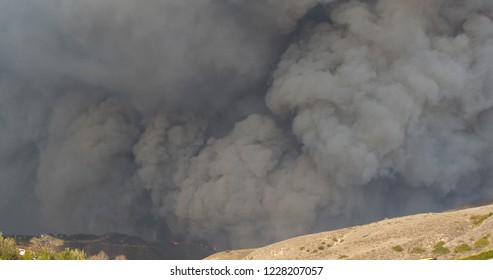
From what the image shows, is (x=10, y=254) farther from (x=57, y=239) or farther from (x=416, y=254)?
(x=57, y=239)

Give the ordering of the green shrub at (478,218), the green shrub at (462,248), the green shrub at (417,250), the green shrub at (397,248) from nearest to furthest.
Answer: the green shrub at (462,248) < the green shrub at (417,250) < the green shrub at (397,248) < the green shrub at (478,218)

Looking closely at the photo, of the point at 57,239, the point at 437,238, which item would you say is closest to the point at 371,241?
the point at 437,238

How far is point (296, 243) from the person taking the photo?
72438 millimetres

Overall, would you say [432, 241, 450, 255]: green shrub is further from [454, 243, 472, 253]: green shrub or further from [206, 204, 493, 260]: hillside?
[454, 243, 472, 253]: green shrub

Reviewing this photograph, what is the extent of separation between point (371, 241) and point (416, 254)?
975 centimetres

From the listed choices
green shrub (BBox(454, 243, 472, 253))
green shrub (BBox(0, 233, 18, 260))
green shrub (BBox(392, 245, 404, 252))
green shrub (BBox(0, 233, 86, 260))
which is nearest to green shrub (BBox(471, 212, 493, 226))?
green shrub (BBox(392, 245, 404, 252))

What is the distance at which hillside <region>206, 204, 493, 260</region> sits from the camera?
49.6 meters

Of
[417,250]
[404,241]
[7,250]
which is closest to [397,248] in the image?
[417,250]

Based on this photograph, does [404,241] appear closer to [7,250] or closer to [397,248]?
[397,248]

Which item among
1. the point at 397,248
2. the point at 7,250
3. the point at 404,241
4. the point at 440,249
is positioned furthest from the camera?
the point at 404,241

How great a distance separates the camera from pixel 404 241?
5659 cm

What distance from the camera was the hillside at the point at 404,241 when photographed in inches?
1951

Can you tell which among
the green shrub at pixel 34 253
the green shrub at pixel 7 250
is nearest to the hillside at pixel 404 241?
the green shrub at pixel 34 253

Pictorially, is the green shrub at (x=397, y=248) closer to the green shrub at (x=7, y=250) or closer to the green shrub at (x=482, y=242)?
the green shrub at (x=482, y=242)
